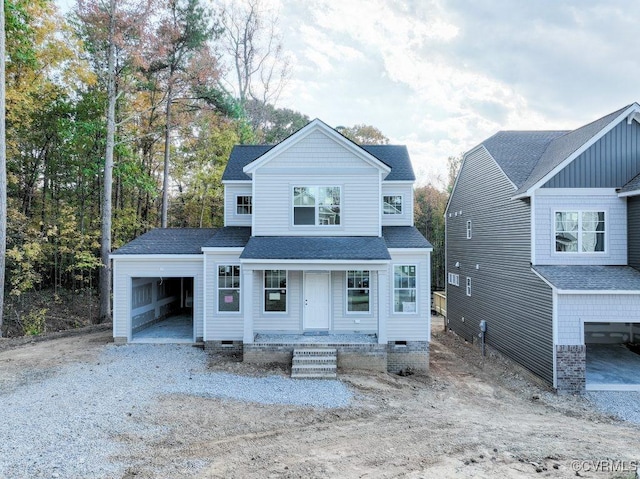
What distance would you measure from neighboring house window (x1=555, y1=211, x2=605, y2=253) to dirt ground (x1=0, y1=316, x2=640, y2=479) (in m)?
4.48

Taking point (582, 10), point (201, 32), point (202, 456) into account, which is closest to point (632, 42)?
point (582, 10)

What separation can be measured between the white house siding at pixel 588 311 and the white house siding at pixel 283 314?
24.4ft

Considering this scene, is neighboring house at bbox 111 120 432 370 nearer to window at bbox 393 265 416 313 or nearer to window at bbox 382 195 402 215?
window at bbox 393 265 416 313

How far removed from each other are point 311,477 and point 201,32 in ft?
65.1

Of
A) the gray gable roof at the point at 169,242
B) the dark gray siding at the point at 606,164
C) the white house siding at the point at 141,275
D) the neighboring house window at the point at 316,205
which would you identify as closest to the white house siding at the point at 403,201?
the neighboring house window at the point at 316,205

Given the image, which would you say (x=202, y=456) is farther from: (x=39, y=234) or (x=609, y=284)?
(x=39, y=234)

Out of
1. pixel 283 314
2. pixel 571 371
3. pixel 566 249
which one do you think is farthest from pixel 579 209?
pixel 283 314

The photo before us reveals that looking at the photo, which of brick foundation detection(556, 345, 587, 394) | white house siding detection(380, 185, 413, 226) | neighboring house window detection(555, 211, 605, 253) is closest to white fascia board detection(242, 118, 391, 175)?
white house siding detection(380, 185, 413, 226)

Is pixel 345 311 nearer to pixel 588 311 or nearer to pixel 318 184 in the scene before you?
pixel 318 184

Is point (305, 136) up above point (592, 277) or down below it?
above

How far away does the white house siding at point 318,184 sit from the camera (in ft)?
37.8

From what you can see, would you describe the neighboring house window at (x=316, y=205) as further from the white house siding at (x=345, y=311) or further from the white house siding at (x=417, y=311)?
the white house siding at (x=417, y=311)

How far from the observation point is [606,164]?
35.0ft

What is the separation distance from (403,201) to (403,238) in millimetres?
2068
